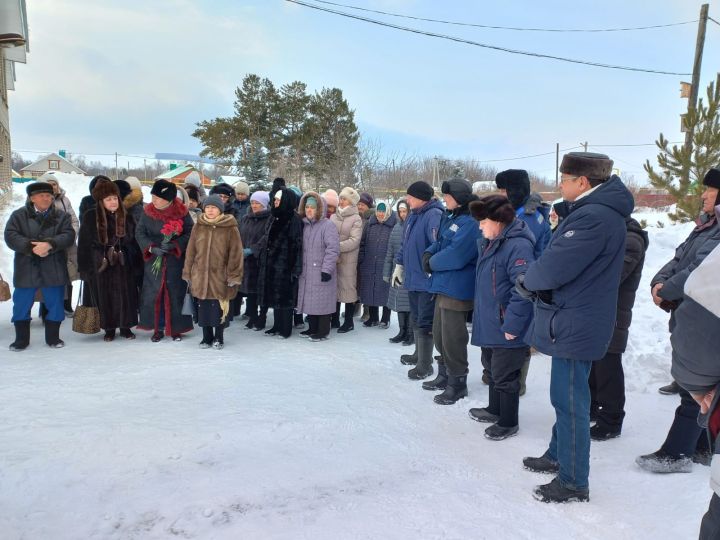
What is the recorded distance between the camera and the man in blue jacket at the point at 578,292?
293 centimetres

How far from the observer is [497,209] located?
4.00 metres

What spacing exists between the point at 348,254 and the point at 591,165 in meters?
4.84

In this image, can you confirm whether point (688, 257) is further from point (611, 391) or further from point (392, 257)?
point (392, 257)

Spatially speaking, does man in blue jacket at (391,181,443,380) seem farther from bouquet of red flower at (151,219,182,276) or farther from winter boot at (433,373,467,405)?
bouquet of red flower at (151,219,182,276)

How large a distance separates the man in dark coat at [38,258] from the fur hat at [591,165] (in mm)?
5558

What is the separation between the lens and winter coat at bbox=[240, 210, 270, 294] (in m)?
7.23

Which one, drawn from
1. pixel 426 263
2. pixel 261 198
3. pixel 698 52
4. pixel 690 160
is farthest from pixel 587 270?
pixel 698 52

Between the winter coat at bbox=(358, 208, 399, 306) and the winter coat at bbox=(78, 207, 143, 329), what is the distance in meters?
3.16

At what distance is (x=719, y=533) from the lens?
1.67 metres

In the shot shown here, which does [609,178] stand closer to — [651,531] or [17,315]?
[651,531]

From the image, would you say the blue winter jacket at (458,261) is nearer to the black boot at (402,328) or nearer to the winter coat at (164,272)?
the black boot at (402,328)

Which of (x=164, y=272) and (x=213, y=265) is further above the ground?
(x=213, y=265)

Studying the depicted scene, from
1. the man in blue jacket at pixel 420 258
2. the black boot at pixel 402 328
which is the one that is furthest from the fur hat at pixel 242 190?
the man in blue jacket at pixel 420 258

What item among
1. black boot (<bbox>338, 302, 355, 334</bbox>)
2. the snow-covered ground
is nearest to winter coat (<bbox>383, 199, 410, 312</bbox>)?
black boot (<bbox>338, 302, 355, 334</bbox>)
